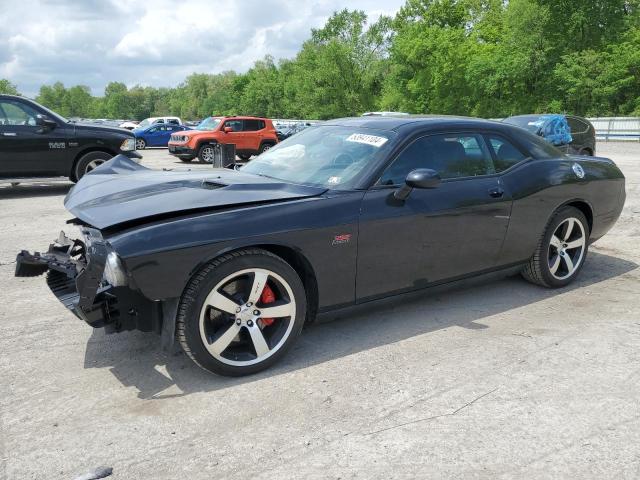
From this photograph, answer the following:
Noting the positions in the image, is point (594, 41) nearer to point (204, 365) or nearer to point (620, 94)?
point (620, 94)

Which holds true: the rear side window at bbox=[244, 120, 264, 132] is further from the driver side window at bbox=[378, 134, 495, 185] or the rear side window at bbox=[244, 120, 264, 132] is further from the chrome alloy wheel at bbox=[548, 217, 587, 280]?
the driver side window at bbox=[378, 134, 495, 185]

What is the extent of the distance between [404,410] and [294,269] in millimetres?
1038

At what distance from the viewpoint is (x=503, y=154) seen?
174 inches

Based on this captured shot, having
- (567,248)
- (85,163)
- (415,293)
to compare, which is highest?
(85,163)

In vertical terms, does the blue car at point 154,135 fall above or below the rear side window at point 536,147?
below

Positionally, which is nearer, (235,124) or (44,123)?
(44,123)

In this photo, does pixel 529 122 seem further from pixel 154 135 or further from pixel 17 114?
pixel 154 135

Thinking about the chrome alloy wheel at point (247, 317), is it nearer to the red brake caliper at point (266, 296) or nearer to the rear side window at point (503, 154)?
the red brake caliper at point (266, 296)

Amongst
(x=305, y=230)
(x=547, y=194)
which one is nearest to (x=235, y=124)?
(x=547, y=194)

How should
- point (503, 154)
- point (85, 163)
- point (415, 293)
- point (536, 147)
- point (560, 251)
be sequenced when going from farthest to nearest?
1. point (85, 163)
2. point (560, 251)
3. point (536, 147)
4. point (503, 154)
5. point (415, 293)

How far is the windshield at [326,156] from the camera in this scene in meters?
3.72

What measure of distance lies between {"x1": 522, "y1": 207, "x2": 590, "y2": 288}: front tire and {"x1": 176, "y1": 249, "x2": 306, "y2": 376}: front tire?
7.85 ft

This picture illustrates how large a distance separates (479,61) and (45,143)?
46.6 meters

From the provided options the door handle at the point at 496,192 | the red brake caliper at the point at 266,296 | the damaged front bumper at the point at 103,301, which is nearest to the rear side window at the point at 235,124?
the door handle at the point at 496,192
